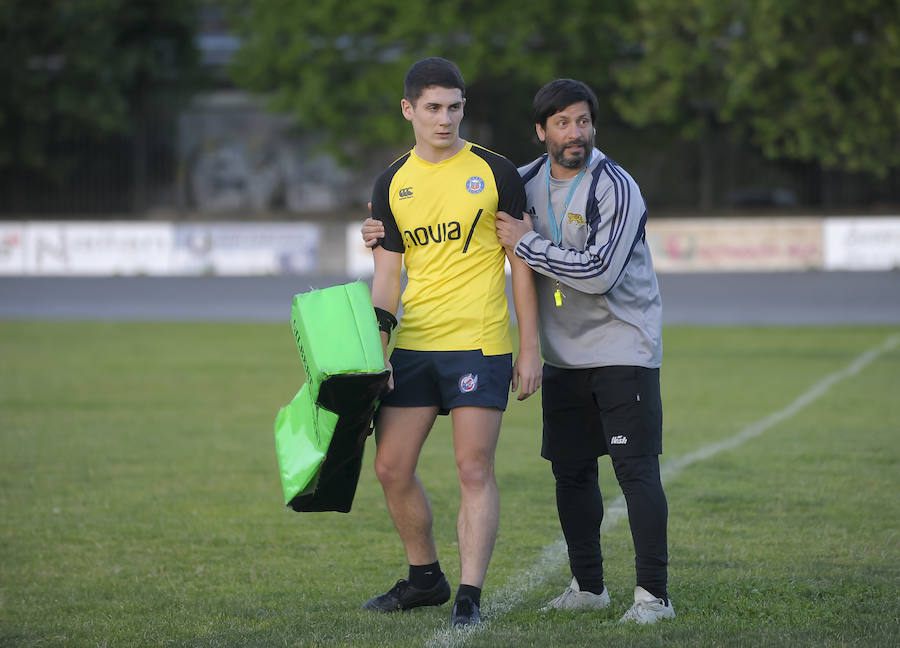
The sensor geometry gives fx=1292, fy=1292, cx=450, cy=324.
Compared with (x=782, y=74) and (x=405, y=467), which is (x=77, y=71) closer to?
(x=782, y=74)

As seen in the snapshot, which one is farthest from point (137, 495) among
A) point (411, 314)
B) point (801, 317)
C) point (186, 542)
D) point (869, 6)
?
point (869, 6)

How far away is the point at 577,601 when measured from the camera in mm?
5020

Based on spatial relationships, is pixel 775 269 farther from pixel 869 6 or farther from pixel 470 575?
pixel 470 575

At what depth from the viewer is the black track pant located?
4.73 meters

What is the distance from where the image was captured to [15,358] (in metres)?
15.9

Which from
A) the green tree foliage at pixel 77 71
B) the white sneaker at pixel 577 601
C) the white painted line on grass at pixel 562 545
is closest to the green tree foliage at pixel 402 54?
the green tree foliage at pixel 77 71

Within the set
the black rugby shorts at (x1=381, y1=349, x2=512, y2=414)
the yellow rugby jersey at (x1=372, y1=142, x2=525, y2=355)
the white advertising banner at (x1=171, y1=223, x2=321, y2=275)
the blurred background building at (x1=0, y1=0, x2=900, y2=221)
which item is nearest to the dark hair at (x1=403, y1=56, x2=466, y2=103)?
the yellow rugby jersey at (x1=372, y1=142, x2=525, y2=355)

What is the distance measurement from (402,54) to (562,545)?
28581mm

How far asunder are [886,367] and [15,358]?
33.9ft

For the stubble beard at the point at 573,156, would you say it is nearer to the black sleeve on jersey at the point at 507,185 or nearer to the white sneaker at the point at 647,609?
the black sleeve on jersey at the point at 507,185

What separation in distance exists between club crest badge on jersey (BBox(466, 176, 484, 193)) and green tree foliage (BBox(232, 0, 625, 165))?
28.3 meters

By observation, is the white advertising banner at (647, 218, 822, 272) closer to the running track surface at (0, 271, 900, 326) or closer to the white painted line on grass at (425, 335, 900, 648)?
the running track surface at (0, 271, 900, 326)

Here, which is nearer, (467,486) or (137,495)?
(467,486)

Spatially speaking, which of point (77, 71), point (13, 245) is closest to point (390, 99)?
point (77, 71)
